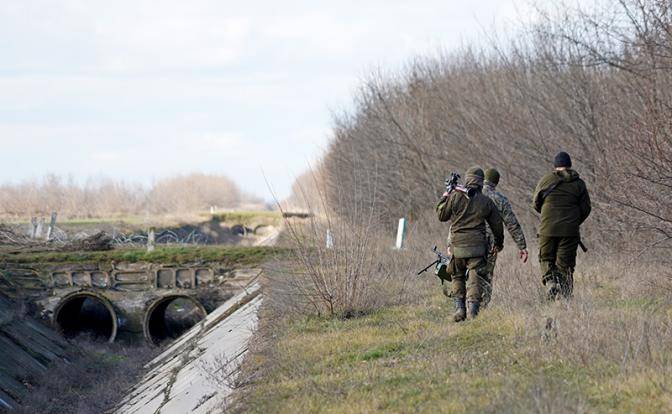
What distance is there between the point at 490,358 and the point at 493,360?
0.10 metres

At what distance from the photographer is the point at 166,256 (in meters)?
29.0

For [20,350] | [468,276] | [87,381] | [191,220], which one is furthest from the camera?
[191,220]

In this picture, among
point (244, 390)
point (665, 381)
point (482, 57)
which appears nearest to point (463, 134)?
point (482, 57)

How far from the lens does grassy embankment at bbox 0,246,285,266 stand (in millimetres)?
28594

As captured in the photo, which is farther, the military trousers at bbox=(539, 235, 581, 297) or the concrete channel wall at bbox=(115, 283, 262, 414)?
the military trousers at bbox=(539, 235, 581, 297)

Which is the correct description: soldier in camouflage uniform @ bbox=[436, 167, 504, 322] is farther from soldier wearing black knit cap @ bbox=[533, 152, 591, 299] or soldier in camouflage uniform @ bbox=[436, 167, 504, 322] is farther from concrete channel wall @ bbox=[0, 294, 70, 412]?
concrete channel wall @ bbox=[0, 294, 70, 412]

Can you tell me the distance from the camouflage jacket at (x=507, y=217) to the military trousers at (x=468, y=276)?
449 mm

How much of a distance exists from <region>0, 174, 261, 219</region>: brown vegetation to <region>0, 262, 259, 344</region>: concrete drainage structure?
36673 mm

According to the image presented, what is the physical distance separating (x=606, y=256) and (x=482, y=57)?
46.4ft

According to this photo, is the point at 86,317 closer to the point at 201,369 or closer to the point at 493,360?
the point at 201,369

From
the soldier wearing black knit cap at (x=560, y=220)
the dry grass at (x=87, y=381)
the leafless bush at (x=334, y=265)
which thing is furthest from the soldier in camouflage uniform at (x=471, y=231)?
the dry grass at (x=87, y=381)

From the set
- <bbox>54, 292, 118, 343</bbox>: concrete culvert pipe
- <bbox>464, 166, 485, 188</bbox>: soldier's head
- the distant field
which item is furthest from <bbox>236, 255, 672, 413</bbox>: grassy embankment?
→ the distant field

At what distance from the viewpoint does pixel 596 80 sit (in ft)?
72.0

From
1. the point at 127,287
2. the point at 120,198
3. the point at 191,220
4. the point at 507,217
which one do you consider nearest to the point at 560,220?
the point at 507,217
